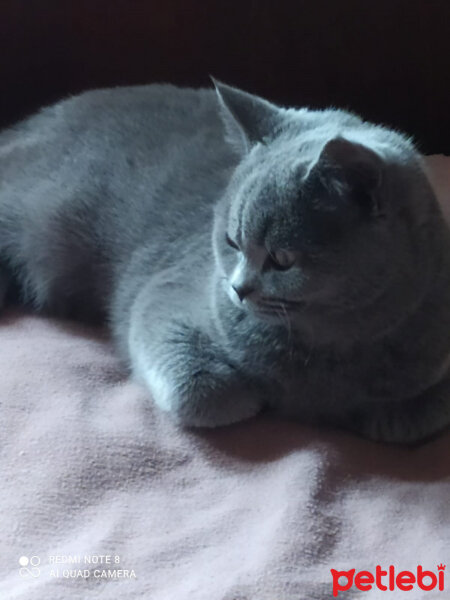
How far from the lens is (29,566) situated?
2.93 feet

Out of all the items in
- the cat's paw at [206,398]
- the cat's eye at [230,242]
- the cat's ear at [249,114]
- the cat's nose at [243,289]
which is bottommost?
the cat's paw at [206,398]

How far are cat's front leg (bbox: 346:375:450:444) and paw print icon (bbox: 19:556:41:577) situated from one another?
1.47ft

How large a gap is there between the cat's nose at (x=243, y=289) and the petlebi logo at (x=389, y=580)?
0.32 m

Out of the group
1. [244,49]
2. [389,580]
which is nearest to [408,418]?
Answer: [389,580]

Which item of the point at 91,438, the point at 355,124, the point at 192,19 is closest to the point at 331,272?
the point at 355,124

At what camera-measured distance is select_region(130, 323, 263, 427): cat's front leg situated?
3.54 ft

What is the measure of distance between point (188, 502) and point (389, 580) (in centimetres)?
25

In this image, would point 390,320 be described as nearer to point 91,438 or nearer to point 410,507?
point 410,507

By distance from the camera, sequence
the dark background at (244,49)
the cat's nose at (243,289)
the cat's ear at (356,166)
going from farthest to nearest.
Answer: the dark background at (244,49) → the cat's nose at (243,289) → the cat's ear at (356,166)

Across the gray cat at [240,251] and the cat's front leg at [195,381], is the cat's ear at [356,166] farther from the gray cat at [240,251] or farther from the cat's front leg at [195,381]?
the cat's front leg at [195,381]

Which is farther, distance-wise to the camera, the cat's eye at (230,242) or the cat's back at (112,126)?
the cat's back at (112,126)

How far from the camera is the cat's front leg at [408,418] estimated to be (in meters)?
1.08

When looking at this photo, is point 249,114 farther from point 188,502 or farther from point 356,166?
point 188,502

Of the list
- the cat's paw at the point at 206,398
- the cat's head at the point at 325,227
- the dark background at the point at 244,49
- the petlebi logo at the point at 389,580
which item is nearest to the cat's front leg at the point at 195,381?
the cat's paw at the point at 206,398
